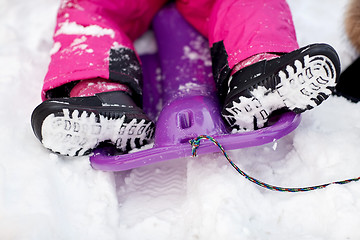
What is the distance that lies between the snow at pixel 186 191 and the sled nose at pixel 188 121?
0.21 ft

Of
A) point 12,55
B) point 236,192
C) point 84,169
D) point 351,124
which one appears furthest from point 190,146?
point 12,55

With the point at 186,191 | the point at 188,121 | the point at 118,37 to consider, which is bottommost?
the point at 186,191

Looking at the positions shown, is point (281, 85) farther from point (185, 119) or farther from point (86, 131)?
point (86, 131)

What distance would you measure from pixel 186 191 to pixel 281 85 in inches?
10.8

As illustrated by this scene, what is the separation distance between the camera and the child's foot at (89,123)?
0.63 metres

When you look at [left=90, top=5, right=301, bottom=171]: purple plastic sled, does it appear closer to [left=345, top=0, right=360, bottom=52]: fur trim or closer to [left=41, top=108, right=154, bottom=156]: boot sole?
[left=41, top=108, right=154, bottom=156]: boot sole

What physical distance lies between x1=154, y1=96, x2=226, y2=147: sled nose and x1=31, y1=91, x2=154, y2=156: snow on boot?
0.14 feet

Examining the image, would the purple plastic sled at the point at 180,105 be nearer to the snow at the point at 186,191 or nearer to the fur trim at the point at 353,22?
the snow at the point at 186,191

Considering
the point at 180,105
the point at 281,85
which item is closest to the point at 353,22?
the point at 281,85

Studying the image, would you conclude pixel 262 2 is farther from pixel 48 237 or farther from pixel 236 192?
pixel 48 237

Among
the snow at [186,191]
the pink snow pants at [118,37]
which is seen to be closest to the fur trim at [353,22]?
the snow at [186,191]

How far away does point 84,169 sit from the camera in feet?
2.29

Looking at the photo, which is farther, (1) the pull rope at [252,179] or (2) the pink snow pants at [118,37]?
(2) the pink snow pants at [118,37]

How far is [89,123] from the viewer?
0.66m
